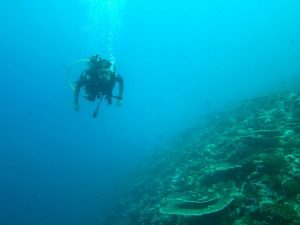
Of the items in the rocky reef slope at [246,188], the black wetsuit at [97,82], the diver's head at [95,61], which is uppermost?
the diver's head at [95,61]

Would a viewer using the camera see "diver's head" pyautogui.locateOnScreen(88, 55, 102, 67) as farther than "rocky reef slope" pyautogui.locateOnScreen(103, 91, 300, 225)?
Yes

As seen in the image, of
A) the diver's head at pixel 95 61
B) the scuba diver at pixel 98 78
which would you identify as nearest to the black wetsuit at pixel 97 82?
the scuba diver at pixel 98 78

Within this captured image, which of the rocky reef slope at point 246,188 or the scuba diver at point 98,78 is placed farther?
the scuba diver at point 98,78

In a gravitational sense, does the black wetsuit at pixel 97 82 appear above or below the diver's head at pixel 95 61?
below

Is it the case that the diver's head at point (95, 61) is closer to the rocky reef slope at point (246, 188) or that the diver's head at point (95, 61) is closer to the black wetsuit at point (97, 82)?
the black wetsuit at point (97, 82)

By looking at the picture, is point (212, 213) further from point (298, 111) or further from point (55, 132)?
point (55, 132)

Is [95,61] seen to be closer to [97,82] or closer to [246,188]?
[97,82]

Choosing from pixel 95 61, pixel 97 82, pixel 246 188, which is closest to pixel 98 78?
pixel 97 82

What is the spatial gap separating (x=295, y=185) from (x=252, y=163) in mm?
1364

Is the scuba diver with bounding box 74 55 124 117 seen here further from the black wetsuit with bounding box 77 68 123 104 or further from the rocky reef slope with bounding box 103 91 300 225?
the rocky reef slope with bounding box 103 91 300 225

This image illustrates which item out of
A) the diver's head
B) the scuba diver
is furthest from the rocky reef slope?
the diver's head

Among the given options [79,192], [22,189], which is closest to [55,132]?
[22,189]

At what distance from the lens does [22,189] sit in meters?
59.0

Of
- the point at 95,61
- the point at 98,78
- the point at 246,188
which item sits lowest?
the point at 246,188
